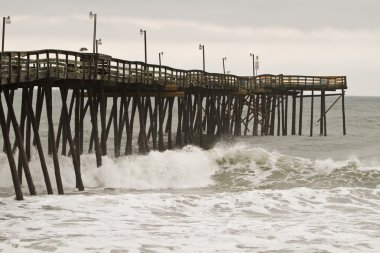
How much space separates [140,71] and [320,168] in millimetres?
8914

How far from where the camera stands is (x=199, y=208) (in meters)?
18.0

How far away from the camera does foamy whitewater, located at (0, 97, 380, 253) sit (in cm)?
1362

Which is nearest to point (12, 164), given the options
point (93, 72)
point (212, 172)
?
point (93, 72)

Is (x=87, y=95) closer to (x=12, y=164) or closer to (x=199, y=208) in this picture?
(x=12, y=164)

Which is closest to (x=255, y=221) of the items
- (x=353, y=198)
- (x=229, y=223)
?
(x=229, y=223)

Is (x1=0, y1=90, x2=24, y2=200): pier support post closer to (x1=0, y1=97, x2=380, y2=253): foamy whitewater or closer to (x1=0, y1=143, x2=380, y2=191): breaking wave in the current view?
(x1=0, y1=97, x2=380, y2=253): foamy whitewater

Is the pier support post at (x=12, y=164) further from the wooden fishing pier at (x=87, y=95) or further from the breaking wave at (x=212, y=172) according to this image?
the breaking wave at (x=212, y=172)

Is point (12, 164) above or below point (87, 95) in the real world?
below

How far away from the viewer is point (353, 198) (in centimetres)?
2047

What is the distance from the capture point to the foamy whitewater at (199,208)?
1362 centimetres

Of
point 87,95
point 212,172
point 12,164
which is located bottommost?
point 212,172

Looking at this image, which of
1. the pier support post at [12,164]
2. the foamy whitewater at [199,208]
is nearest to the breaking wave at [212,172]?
the foamy whitewater at [199,208]

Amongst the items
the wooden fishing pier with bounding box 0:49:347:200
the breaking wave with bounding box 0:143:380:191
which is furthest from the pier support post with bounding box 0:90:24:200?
the breaking wave with bounding box 0:143:380:191

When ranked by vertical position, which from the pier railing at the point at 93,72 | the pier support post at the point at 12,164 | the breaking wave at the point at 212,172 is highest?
the pier railing at the point at 93,72
